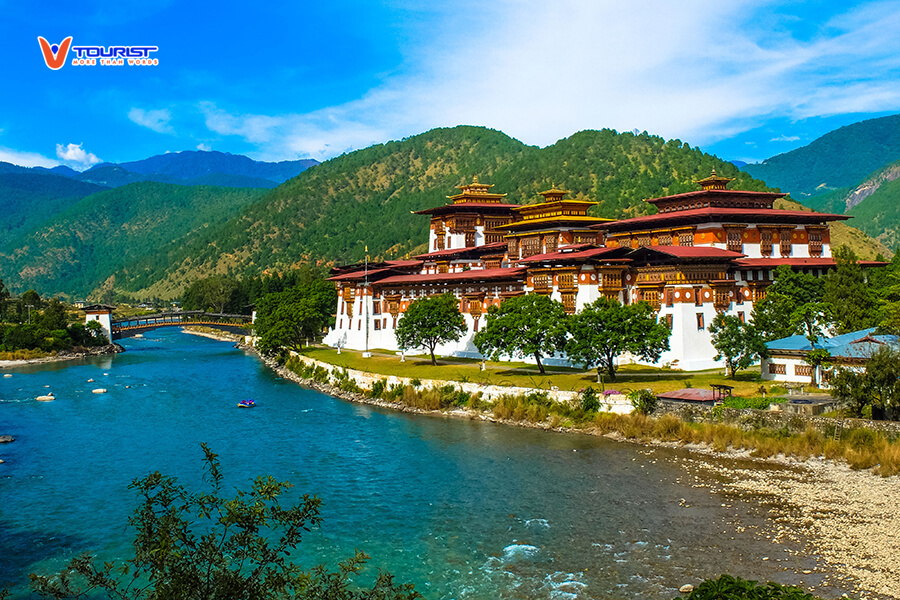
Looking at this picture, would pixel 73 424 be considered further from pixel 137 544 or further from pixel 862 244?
pixel 862 244

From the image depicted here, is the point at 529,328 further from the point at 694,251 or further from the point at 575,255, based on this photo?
the point at 694,251

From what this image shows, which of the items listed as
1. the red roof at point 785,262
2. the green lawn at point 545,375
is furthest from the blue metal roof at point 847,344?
the red roof at point 785,262

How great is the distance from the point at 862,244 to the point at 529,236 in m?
97.2

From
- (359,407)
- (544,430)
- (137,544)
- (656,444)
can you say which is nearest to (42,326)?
(359,407)

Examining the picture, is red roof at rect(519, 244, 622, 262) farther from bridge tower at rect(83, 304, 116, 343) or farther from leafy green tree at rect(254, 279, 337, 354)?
bridge tower at rect(83, 304, 116, 343)

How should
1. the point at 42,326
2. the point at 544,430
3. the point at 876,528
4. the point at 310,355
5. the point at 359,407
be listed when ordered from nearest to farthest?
the point at 876,528
the point at 544,430
the point at 359,407
the point at 310,355
the point at 42,326

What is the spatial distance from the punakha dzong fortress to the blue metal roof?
1026 cm

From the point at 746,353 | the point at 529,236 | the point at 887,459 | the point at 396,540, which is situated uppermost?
the point at 529,236

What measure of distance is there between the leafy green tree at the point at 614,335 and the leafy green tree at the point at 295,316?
53780mm

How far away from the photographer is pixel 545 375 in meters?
68.4

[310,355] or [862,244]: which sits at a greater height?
[862,244]

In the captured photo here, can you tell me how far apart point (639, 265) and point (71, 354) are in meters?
102

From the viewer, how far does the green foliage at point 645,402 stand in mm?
53594

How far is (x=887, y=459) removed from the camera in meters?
40.8
